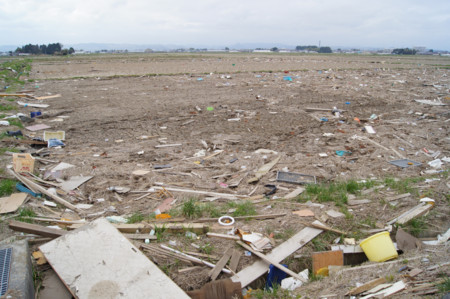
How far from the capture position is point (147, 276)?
9.02 ft

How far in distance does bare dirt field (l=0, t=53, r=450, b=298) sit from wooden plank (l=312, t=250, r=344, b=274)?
14 cm

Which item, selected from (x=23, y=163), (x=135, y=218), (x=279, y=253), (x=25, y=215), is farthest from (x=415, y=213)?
(x=23, y=163)

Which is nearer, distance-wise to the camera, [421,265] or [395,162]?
[421,265]

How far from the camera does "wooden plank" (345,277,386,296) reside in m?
2.62

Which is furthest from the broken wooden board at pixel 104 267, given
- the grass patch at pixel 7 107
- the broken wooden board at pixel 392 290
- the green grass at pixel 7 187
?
the grass patch at pixel 7 107

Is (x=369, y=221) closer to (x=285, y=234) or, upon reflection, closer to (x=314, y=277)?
(x=285, y=234)

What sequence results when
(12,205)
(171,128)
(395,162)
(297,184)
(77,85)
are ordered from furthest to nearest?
(77,85) < (171,128) < (395,162) < (297,184) < (12,205)

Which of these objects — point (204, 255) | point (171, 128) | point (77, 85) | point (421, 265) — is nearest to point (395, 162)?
point (421, 265)

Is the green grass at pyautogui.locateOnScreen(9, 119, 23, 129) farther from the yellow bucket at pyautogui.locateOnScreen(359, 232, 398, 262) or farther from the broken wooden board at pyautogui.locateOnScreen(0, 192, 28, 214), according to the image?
the yellow bucket at pyautogui.locateOnScreen(359, 232, 398, 262)

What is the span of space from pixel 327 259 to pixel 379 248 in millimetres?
627

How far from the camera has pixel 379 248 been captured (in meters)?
3.36

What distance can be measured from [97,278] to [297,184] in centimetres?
365

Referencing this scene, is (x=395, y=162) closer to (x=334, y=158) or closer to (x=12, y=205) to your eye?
(x=334, y=158)

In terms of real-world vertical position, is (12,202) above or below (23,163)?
below
